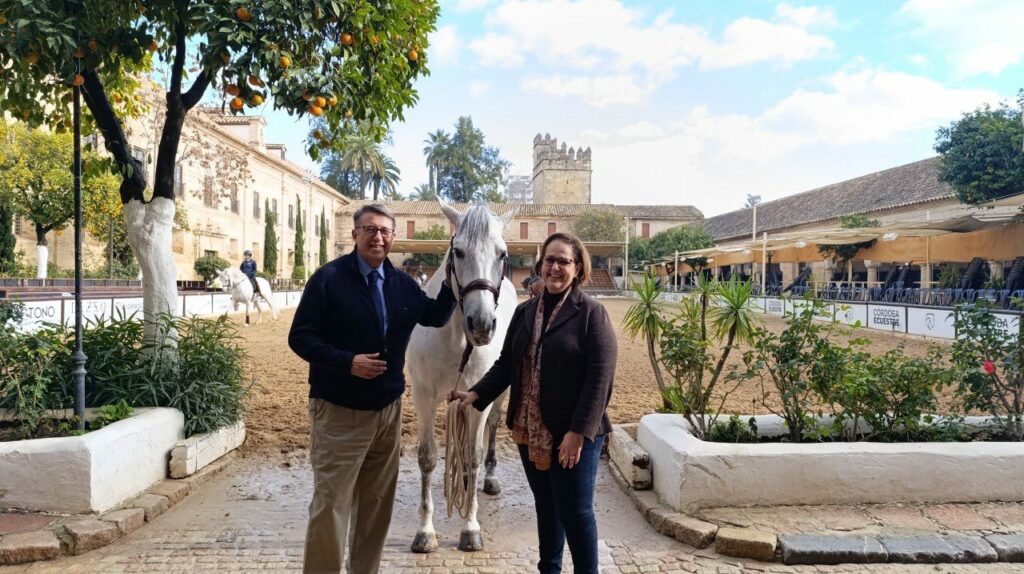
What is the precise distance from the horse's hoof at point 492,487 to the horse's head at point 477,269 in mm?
1954

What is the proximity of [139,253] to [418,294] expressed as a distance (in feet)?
11.1

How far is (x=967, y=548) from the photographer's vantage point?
3301 mm

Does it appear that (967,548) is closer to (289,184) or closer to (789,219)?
(789,219)

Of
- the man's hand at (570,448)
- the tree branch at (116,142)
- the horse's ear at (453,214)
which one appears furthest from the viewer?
the tree branch at (116,142)

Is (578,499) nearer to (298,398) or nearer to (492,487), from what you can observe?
(492,487)

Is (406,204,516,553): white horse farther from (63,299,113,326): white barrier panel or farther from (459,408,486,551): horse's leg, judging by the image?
(63,299,113,326): white barrier panel

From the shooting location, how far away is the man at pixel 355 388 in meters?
2.63

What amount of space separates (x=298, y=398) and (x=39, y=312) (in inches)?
222

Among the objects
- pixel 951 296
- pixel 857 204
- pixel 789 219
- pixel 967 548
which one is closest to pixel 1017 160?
pixel 951 296

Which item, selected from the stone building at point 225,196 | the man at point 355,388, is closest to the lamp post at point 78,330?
the man at point 355,388

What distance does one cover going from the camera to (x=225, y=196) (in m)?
20.4

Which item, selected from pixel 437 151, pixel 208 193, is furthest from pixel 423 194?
pixel 208 193

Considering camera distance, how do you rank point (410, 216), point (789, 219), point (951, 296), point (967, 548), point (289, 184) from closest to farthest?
point (967, 548) < point (951, 296) < point (789, 219) < point (289, 184) < point (410, 216)

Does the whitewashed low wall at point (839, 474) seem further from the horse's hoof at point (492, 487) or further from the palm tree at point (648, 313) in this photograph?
the horse's hoof at point (492, 487)
